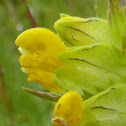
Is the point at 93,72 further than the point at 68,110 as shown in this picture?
Result: Yes

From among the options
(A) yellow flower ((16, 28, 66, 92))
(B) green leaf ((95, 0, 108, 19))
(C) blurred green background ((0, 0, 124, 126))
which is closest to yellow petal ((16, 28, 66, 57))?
(A) yellow flower ((16, 28, 66, 92))

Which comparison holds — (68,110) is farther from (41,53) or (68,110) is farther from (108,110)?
(41,53)

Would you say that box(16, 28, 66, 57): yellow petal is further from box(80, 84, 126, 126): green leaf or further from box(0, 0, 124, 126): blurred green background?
box(0, 0, 124, 126): blurred green background

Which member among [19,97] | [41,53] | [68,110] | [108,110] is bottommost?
[19,97]

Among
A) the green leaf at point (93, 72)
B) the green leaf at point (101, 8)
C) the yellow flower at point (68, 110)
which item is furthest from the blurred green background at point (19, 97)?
the yellow flower at point (68, 110)

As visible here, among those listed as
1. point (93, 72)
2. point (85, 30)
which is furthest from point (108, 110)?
point (85, 30)

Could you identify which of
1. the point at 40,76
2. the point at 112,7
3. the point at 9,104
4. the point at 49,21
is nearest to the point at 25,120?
the point at 9,104
